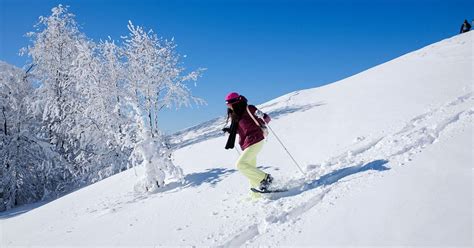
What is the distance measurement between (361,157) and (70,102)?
52.5 feet

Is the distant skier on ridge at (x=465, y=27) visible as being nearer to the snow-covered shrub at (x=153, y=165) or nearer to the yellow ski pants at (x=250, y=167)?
the yellow ski pants at (x=250, y=167)

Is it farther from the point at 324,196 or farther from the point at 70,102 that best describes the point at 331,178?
the point at 70,102

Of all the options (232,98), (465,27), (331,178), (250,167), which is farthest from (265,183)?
(465,27)

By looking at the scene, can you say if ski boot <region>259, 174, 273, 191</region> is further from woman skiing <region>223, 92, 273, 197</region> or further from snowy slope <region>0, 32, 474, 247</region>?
snowy slope <region>0, 32, 474, 247</region>

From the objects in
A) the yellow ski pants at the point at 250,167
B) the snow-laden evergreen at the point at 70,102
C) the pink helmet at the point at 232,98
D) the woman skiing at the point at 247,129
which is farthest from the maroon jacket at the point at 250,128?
the snow-laden evergreen at the point at 70,102

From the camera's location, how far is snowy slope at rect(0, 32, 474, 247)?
3488 mm

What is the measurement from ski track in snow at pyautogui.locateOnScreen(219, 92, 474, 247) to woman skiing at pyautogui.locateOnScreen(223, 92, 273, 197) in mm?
616

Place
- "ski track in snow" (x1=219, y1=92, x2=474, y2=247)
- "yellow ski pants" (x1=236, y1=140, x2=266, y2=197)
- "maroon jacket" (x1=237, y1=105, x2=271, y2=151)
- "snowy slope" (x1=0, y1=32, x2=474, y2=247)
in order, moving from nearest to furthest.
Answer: "snowy slope" (x1=0, y1=32, x2=474, y2=247) → "ski track in snow" (x1=219, y1=92, x2=474, y2=247) → "yellow ski pants" (x1=236, y1=140, x2=266, y2=197) → "maroon jacket" (x1=237, y1=105, x2=271, y2=151)

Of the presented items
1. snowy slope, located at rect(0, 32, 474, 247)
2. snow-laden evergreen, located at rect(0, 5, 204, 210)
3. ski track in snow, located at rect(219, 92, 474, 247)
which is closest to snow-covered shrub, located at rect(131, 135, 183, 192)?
snowy slope, located at rect(0, 32, 474, 247)

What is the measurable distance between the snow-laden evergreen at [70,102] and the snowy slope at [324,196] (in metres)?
8.37

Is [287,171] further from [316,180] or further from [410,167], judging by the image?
[410,167]

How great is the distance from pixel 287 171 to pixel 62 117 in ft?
50.7

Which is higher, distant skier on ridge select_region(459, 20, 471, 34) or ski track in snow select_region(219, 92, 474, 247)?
distant skier on ridge select_region(459, 20, 471, 34)

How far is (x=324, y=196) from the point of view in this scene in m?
4.52
